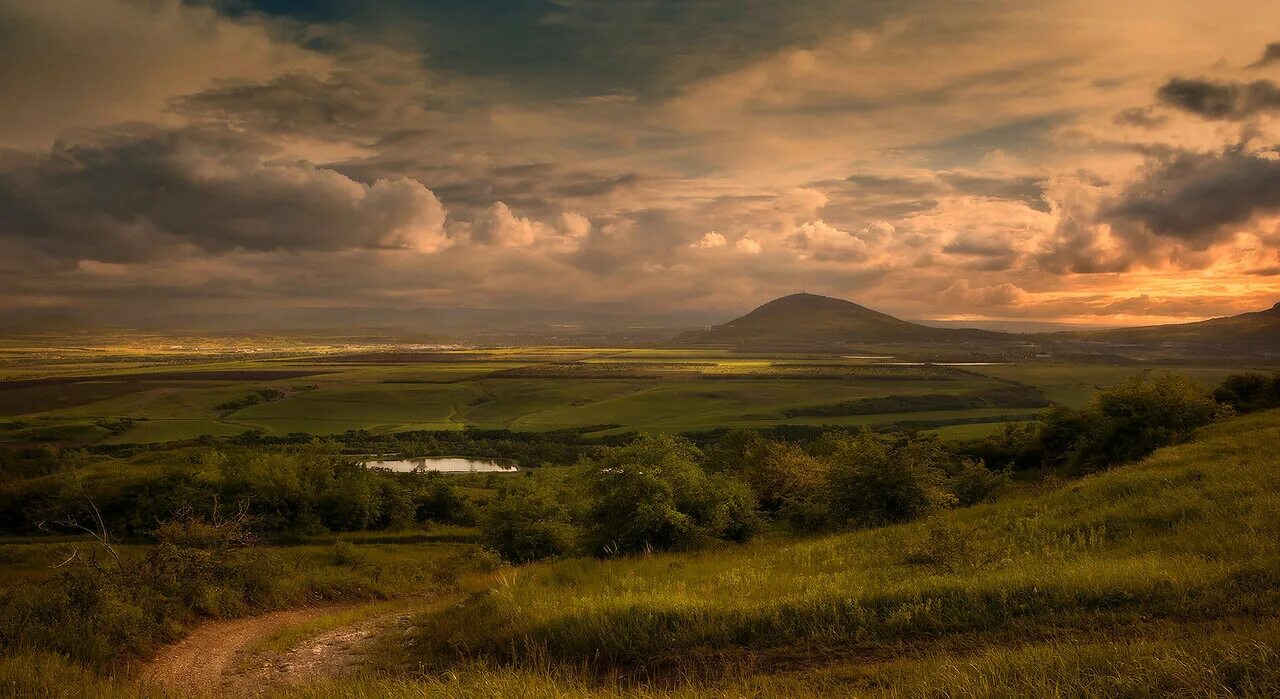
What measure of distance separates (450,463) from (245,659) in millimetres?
95029

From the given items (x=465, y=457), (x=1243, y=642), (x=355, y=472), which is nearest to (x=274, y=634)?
(x=1243, y=642)

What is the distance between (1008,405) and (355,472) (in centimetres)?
13866

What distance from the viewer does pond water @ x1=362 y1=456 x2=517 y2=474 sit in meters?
102

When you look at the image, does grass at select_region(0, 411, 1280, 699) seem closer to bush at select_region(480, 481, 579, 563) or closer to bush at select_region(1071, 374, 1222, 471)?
bush at select_region(1071, 374, 1222, 471)

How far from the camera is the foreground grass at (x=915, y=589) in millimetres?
10742

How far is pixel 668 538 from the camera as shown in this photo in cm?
2291

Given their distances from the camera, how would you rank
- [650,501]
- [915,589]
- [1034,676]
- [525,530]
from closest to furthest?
[1034,676] → [915,589] → [650,501] → [525,530]

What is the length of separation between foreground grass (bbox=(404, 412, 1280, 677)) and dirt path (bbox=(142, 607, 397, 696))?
93.3 inches

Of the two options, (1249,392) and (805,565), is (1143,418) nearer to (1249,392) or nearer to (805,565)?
(1249,392)

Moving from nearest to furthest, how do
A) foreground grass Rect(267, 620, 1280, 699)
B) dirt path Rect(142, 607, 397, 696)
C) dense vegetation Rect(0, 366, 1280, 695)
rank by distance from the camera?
1. foreground grass Rect(267, 620, 1280, 699)
2. dense vegetation Rect(0, 366, 1280, 695)
3. dirt path Rect(142, 607, 397, 696)

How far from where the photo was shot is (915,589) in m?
12.1

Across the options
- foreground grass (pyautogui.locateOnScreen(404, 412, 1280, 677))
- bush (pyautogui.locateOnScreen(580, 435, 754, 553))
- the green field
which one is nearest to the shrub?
bush (pyautogui.locateOnScreen(580, 435, 754, 553))

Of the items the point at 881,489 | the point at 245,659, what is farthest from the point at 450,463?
the point at 881,489

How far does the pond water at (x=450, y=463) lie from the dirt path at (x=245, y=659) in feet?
266
